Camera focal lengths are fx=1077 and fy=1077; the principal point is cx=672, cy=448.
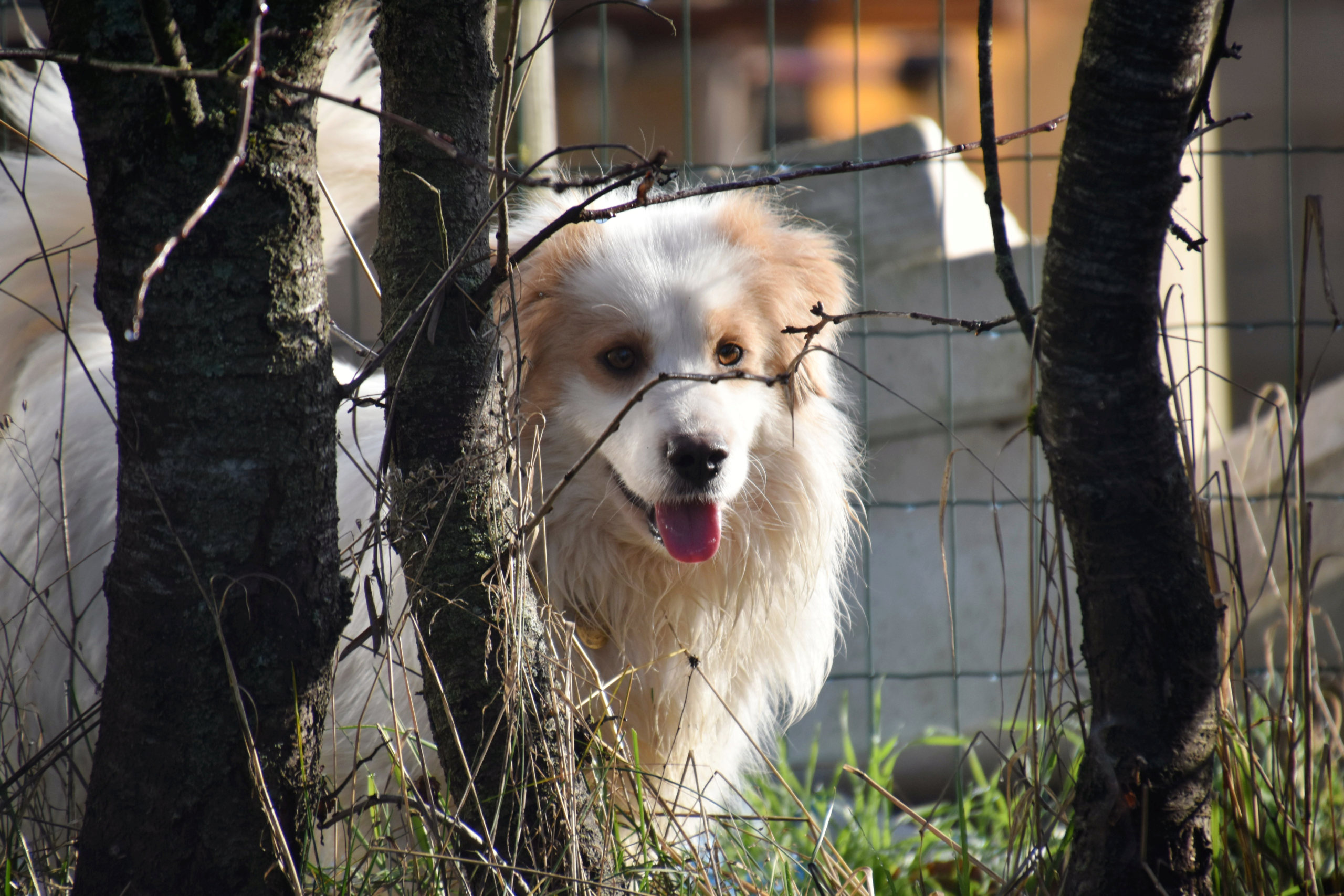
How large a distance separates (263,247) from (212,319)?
0.31ft

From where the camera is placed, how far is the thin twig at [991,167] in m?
1.15

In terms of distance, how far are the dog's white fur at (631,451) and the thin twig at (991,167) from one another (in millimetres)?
885

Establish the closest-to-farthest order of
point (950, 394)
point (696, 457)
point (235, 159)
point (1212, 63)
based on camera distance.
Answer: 1. point (235, 159)
2. point (1212, 63)
3. point (696, 457)
4. point (950, 394)

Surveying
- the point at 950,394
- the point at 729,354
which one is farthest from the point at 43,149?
the point at 950,394

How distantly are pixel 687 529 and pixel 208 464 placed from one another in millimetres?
1142

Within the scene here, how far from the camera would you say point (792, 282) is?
2.50m

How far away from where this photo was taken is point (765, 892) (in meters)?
1.44

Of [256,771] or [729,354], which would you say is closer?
[256,771]

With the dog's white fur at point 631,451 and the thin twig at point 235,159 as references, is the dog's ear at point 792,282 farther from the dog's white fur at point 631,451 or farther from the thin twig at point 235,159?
the thin twig at point 235,159

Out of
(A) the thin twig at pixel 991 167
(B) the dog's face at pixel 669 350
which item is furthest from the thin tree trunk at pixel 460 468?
(B) the dog's face at pixel 669 350

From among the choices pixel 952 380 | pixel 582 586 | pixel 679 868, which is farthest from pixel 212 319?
pixel 952 380

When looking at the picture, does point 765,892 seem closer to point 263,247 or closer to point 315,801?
point 315,801

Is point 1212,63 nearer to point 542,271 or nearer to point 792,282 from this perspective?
point 792,282

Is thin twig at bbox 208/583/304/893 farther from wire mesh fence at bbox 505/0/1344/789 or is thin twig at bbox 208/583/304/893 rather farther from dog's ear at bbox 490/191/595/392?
dog's ear at bbox 490/191/595/392
